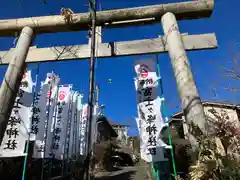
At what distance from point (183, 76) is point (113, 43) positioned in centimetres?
187

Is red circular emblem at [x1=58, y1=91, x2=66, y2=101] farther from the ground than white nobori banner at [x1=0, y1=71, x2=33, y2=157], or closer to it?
farther from the ground

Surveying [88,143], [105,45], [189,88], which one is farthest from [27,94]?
[189,88]

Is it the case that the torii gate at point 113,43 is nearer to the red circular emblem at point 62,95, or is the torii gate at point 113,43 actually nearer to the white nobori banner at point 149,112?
the white nobori banner at point 149,112

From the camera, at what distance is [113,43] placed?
14.5 ft

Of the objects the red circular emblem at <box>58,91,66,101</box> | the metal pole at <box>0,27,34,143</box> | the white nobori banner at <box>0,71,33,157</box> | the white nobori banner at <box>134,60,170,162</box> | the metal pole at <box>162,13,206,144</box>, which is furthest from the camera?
the red circular emblem at <box>58,91,66,101</box>

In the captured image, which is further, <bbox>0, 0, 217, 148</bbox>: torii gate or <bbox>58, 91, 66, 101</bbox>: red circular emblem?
<bbox>58, 91, 66, 101</bbox>: red circular emblem

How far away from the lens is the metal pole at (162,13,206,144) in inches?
118

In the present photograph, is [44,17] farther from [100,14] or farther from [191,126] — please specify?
[191,126]

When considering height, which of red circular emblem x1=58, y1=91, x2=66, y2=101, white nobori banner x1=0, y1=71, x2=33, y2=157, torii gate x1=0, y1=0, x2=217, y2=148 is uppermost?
red circular emblem x1=58, y1=91, x2=66, y2=101

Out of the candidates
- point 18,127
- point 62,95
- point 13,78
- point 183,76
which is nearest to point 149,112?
point 183,76

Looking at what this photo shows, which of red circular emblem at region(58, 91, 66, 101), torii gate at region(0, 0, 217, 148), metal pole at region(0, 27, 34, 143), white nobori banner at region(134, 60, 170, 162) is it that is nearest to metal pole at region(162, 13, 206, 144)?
torii gate at region(0, 0, 217, 148)

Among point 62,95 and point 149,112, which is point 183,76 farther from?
point 62,95

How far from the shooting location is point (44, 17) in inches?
177

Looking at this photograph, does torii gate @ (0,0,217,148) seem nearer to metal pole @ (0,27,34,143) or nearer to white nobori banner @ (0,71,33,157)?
metal pole @ (0,27,34,143)
